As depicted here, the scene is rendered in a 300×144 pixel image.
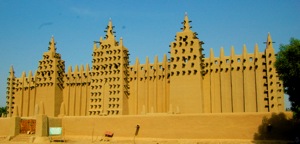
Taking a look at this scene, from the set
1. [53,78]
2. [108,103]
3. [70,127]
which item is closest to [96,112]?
[108,103]

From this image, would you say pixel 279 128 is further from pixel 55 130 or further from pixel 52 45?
pixel 52 45

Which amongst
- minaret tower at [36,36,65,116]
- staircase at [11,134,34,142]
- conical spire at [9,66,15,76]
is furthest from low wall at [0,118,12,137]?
conical spire at [9,66,15,76]

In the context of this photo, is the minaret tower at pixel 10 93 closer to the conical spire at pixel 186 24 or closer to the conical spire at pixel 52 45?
the conical spire at pixel 52 45

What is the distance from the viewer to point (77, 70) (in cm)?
3953

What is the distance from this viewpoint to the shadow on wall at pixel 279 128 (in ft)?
81.4

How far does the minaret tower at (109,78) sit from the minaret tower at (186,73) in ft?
17.1

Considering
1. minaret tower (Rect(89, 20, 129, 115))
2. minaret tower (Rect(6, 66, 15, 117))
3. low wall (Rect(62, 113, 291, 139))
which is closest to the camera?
low wall (Rect(62, 113, 291, 139))

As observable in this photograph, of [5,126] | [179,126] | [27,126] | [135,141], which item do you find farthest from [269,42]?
[5,126]

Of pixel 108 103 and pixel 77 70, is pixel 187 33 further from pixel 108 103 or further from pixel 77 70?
pixel 77 70

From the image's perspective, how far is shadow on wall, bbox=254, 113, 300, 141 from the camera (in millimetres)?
24812

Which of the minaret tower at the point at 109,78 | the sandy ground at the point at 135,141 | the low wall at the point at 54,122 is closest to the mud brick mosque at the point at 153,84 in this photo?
the minaret tower at the point at 109,78

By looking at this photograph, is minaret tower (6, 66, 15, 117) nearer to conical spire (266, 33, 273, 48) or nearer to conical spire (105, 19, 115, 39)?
conical spire (105, 19, 115, 39)

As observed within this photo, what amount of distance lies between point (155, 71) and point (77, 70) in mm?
8868

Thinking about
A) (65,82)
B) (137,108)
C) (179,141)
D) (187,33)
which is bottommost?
(179,141)
